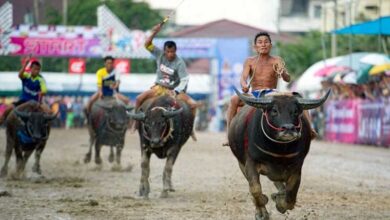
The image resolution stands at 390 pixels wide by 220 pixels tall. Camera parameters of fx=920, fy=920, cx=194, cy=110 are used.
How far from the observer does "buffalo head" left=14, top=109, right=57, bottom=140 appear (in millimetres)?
15188

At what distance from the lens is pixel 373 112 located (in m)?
27.3

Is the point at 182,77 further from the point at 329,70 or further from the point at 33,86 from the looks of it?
the point at 329,70

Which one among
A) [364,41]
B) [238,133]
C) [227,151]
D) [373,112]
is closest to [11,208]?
[238,133]

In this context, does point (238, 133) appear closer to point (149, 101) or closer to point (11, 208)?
point (11, 208)

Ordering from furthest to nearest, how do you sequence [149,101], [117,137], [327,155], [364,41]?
[364,41], [327,155], [117,137], [149,101]

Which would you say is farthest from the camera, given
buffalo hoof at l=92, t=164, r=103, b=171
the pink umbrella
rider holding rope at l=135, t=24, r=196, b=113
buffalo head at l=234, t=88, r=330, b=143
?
the pink umbrella

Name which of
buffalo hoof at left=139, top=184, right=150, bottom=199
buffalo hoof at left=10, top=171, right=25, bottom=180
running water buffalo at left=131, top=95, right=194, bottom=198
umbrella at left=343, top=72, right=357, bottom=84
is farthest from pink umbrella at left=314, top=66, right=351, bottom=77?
buffalo hoof at left=139, top=184, right=150, bottom=199

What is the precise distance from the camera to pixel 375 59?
97.5 ft

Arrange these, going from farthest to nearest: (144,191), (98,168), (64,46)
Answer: (64,46), (98,168), (144,191)

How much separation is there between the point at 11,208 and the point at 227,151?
16443 mm

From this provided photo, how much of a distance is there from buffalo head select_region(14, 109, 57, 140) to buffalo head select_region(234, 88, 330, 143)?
675 centimetres

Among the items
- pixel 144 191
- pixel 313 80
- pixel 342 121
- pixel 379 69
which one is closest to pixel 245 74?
pixel 144 191

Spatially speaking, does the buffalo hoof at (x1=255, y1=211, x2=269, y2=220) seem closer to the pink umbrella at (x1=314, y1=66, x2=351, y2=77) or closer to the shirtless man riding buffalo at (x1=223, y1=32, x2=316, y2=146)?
the shirtless man riding buffalo at (x1=223, y1=32, x2=316, y2=146)

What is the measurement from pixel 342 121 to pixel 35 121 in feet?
59.3
